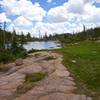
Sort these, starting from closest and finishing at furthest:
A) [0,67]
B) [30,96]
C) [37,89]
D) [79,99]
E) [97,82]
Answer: [79,99], [30,96], [37,89], [97,82], [0,67]

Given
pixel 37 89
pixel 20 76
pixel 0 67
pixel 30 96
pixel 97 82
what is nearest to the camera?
pixel 30 96

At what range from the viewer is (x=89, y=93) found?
1198cm

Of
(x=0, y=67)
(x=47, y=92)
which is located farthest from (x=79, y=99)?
(x=0, y=67)

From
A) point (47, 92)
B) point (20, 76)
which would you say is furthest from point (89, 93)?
point (20, 76)

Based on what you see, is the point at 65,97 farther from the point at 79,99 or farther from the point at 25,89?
the point at 25,89

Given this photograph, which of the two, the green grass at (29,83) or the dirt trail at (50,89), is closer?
the dirt trail at (50,89)

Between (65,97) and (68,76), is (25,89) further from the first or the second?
(68,76)

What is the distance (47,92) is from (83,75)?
14.3 feet

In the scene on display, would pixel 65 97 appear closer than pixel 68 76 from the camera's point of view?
Yes

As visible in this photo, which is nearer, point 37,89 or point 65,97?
point 65,97

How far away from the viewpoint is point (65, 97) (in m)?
11.3

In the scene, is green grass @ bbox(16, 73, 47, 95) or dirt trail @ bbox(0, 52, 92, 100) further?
green grass @ bbox(16, 73, 47, 95)

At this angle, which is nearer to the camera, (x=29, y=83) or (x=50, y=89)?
(x=50, y=89)

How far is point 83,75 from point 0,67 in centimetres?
998
